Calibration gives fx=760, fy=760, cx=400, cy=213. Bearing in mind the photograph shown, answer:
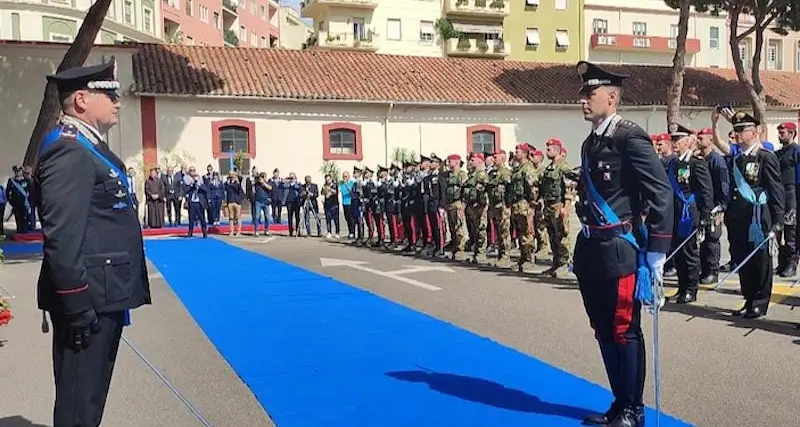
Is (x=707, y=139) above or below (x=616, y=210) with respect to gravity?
above

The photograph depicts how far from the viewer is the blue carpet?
17.5 feet

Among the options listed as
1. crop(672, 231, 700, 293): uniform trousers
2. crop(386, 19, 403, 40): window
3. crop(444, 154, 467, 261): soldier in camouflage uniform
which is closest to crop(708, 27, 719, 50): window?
crop(386, 19, 403, 40): window

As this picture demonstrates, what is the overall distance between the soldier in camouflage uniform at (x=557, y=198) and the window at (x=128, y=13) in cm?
4426

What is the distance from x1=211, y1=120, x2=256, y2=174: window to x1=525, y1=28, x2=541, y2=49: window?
28.5m

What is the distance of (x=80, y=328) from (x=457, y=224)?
1146 centimetres

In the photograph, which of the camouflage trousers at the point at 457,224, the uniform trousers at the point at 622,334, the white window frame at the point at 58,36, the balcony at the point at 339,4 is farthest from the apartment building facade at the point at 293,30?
the uniform trousers at the point at 622,334

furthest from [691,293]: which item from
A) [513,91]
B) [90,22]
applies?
[513,91]

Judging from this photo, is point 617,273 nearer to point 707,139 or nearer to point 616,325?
point 616,325

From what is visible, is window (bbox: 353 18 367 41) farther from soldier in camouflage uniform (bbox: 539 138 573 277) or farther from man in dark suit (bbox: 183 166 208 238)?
soldier in camouflage uniform (bbox: 539 138 573 277)

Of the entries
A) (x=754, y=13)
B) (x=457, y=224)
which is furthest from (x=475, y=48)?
(x=457, y=224)

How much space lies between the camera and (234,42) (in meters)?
67.6

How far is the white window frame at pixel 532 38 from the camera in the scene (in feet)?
171

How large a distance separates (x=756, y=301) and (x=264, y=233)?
1651 cm

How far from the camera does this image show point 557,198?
11.7 m
